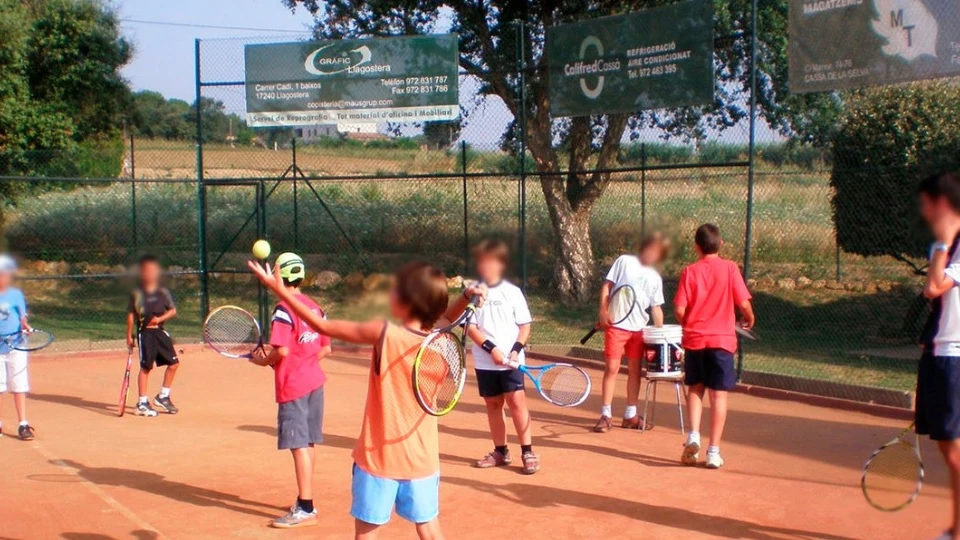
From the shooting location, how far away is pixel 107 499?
7488mm

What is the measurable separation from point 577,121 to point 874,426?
873 cm

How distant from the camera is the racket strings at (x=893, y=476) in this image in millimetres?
5918

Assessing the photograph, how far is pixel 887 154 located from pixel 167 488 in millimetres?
11128

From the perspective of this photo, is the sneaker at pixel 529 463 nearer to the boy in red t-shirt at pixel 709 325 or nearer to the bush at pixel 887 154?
the boy in red t-shirt at pixel 709 325

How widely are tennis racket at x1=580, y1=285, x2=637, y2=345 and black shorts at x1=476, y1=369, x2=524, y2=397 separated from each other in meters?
1.67

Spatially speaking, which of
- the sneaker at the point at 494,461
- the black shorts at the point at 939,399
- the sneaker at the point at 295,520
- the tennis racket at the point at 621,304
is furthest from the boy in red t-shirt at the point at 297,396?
the black shorts at the point at 939,399

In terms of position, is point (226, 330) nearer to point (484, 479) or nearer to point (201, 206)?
point (484, 479)

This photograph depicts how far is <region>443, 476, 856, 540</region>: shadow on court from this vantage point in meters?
6.50

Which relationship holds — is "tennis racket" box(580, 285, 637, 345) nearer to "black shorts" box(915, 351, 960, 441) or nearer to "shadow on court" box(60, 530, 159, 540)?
"black shorts" box(915, 351, 960, 441)

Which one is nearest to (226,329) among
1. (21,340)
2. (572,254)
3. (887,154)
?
(21,340)

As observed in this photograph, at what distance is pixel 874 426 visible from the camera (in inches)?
383

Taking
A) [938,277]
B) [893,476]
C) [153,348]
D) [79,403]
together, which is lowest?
[79,403]

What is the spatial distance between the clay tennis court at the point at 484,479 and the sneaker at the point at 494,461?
12 centimetres

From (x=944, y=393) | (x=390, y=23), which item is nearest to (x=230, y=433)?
(x=944, y=393)
